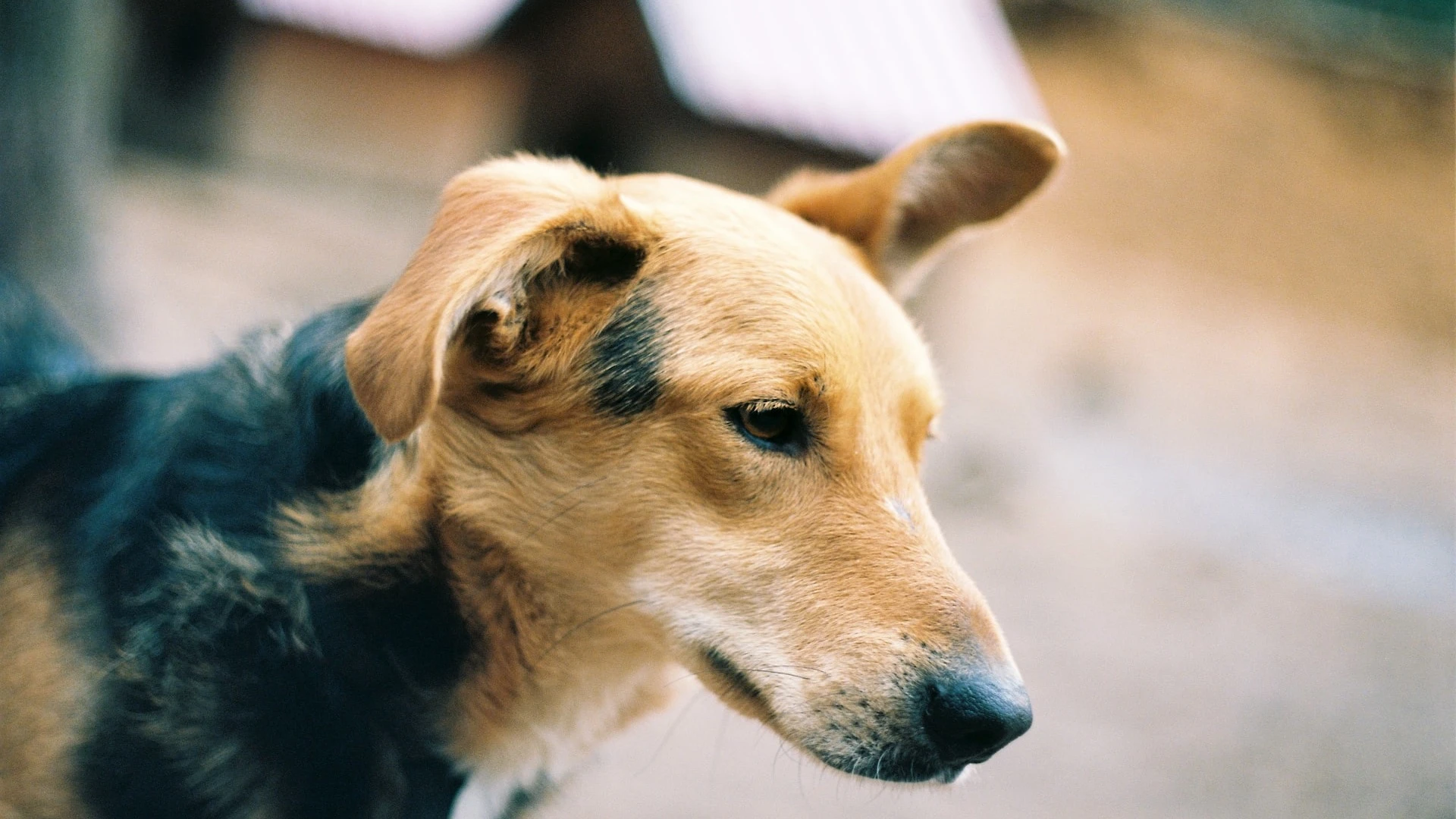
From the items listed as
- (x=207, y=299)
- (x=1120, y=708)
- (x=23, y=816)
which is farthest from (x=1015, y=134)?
(x=207, y=299)

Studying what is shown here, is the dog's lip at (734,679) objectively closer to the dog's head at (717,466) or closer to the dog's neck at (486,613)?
the dog's head at (717,466)

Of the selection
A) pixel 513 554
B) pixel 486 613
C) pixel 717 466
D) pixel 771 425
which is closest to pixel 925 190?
pixel 771 425

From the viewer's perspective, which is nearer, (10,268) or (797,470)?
(797,470)

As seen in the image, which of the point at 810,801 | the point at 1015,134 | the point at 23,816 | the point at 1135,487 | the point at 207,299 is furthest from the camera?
the point at 1135,487

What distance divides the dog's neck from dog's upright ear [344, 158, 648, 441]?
1.08 ft

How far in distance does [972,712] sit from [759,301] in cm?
95

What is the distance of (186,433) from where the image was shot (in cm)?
233

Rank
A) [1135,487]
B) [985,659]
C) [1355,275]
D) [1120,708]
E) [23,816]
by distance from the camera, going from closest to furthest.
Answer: [985,659] → [23,816] → [1120,708] → [1135,487] → [1355,275]

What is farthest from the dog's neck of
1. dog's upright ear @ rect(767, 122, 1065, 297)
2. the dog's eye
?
dog's upright ear @ rect(767, 122, 1065, 297)

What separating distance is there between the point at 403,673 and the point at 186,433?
2.44 ft

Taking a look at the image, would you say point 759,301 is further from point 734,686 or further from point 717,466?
point 734,686

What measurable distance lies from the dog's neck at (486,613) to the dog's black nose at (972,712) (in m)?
0.64

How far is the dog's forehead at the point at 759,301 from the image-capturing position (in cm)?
221

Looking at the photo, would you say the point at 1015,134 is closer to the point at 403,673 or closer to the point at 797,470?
the point at 797,470
